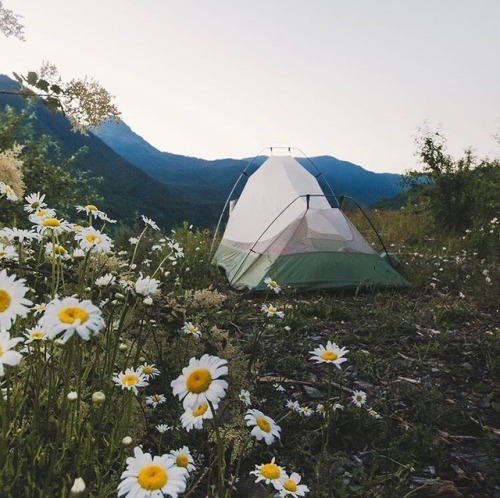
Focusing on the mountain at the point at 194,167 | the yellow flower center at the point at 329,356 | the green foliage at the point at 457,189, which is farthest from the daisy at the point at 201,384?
the mountain at the point at 194,167

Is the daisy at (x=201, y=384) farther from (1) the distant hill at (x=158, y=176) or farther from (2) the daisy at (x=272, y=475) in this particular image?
(1) the distant hill at (x=158, y=176)

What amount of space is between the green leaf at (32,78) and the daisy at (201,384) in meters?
1.49

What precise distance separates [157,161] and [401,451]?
6747 inches

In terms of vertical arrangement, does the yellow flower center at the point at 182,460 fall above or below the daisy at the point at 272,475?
below

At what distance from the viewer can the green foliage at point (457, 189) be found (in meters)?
9.73

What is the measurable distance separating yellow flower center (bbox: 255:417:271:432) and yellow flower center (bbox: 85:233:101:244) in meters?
0.90

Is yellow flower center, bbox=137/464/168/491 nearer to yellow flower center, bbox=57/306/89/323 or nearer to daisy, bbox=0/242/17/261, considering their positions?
yellow flower center, bbox=57/306/89/323

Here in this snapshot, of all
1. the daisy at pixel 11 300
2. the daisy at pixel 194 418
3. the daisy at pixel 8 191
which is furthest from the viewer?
the daisy at pixel 8 191

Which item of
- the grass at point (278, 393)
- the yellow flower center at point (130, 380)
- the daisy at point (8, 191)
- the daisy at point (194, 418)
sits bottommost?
the grass at point (278, 393)

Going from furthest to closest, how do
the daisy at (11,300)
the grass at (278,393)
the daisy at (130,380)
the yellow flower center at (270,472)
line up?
1. the daisy at (130,380)
2. the grass at (278,393)
3. the yellow flower center at (270,472)
4. the daisy at (11,300)

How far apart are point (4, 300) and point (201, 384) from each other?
1.66ft

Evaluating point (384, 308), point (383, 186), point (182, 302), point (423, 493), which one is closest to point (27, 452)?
point (182, 302)

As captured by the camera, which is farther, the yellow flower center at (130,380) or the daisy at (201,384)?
the yellow flower center at (130,380)

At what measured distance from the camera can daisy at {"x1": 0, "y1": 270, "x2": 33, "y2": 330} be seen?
3.62ft
